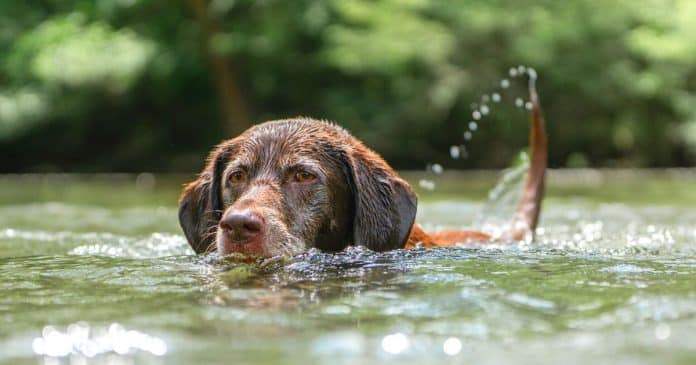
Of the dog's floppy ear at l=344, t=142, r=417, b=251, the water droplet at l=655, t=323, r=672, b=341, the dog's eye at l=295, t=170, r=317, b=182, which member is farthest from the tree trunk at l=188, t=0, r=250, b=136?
the water droplet at l=655, t=323, r=672, b=341

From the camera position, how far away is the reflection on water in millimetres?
2695

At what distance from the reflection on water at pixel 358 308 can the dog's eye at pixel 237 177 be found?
50 centimetres

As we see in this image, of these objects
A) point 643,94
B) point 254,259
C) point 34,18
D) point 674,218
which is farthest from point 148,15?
point 254,259

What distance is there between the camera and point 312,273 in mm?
4371

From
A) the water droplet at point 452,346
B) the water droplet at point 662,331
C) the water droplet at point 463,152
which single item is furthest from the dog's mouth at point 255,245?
the water droplet at point 463,152

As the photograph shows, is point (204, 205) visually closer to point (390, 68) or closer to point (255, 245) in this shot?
point (255, 245)

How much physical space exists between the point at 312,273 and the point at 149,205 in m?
7.96

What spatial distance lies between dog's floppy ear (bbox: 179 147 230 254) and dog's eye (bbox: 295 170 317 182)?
1.74 ft

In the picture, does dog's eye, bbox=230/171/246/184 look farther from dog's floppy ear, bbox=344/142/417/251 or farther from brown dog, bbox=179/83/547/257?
dog's floppy ear, bbox=344/142/417/251

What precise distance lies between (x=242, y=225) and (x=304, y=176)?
701mm

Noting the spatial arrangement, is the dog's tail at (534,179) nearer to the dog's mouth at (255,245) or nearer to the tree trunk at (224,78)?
the dog's mouth at (255,245)

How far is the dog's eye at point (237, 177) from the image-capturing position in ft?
16.9

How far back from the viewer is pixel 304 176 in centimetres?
509

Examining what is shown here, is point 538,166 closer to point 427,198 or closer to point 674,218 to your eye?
point 674,218
